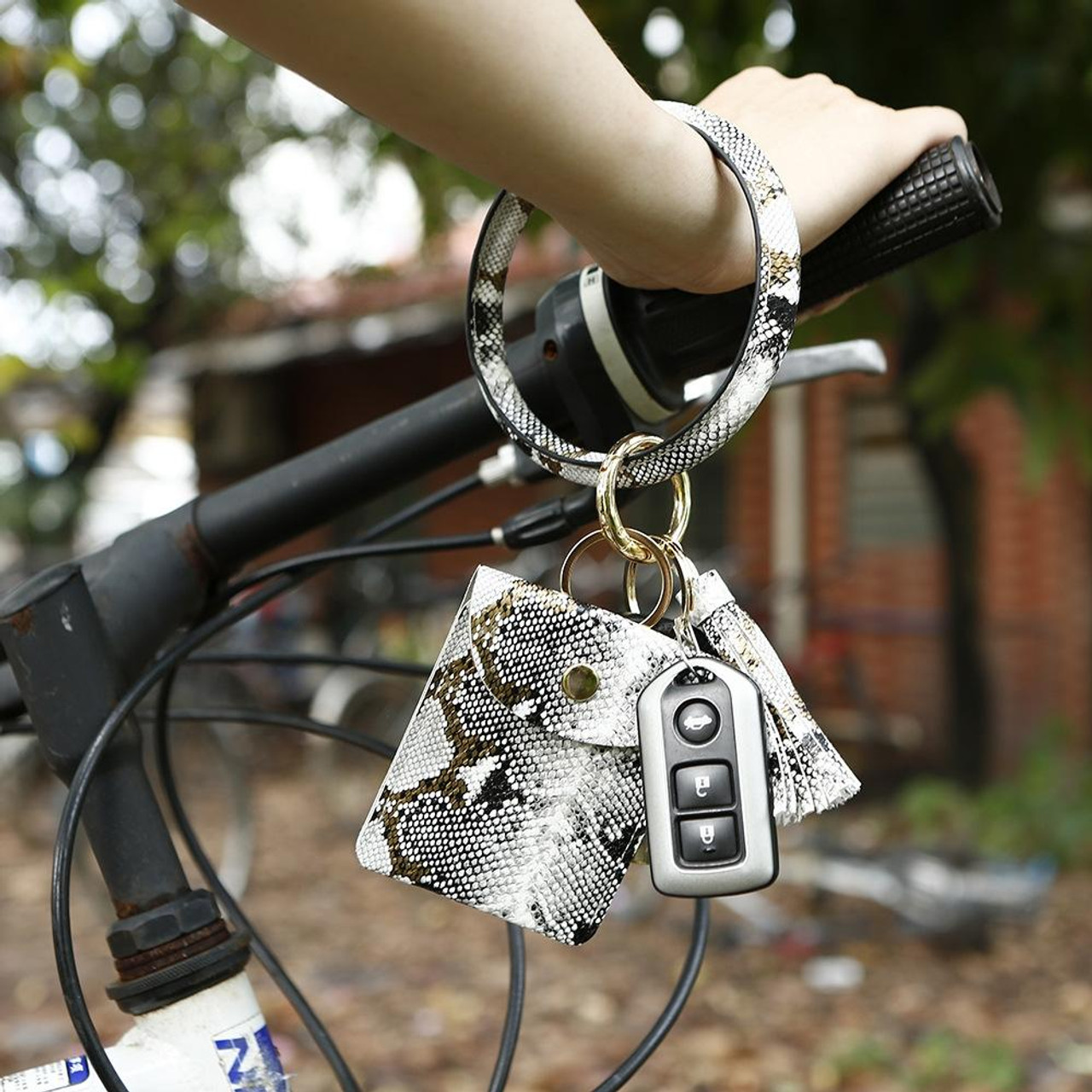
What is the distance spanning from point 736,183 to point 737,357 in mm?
102

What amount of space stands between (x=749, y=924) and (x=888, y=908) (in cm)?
50

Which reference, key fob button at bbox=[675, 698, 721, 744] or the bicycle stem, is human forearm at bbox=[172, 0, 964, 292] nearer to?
the bicycle stem

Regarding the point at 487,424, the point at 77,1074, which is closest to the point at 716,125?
the point at 487,424

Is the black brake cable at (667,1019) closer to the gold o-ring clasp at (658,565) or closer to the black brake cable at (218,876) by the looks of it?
the black brake cable at (218,876)

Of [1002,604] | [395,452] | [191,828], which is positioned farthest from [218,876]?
[1002,604]

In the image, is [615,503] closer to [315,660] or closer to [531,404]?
[531,404]

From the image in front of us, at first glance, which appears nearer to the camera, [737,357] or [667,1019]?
[737,357]

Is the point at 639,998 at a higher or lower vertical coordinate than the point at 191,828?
lower

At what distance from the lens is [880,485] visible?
7.90m

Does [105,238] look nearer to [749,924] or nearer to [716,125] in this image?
[749,924]

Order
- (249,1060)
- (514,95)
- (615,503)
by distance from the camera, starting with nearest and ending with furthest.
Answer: (514,95) < (615,503) < (249,1060)

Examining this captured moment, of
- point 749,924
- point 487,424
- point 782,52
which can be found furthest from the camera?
point 749,924

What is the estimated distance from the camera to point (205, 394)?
34.6ft

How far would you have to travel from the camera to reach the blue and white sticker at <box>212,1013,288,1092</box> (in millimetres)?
741
